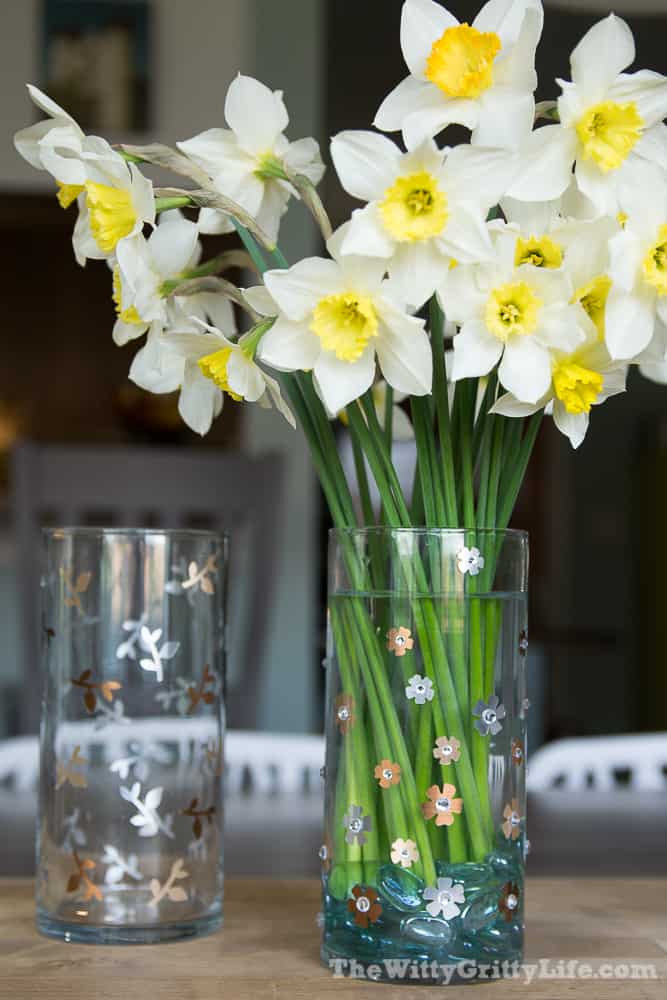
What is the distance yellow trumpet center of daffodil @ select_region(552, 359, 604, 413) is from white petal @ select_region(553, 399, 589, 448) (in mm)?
13

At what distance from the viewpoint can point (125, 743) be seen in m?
0.68

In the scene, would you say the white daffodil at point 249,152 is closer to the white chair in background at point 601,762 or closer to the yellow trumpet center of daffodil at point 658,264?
the yellow trumpet center of daffodil at point 658,264

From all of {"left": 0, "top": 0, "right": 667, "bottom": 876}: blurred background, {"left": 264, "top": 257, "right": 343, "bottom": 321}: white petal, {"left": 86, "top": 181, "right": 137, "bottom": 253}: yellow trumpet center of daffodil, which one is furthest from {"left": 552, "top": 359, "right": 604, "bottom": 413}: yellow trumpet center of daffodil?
{"left": 0, "top": 0, "right": 667, "bottom": 876}: blurred background

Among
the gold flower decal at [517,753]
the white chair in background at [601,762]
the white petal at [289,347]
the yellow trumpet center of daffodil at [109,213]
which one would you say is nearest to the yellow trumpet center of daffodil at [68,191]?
the yellow trumpet center of daffodil at [109,213]

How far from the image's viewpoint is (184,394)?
651mm

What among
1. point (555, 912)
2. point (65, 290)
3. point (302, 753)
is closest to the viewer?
point (555, 912)

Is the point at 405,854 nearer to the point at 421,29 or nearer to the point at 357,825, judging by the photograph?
the point at 357,825

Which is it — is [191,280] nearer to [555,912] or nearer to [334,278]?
[334,278]

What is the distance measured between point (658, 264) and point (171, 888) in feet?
1.29

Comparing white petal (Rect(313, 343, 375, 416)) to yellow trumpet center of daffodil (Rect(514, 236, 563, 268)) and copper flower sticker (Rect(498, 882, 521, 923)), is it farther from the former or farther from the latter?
copper flower sticker (Rect(498, 882, 521, 923))

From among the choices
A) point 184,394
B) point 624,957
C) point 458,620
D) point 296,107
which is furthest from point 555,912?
point 296,107

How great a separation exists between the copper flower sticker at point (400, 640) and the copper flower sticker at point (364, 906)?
0.11 m

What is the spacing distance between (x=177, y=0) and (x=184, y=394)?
3.39m

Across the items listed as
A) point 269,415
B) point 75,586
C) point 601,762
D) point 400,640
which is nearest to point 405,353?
point 400,640
